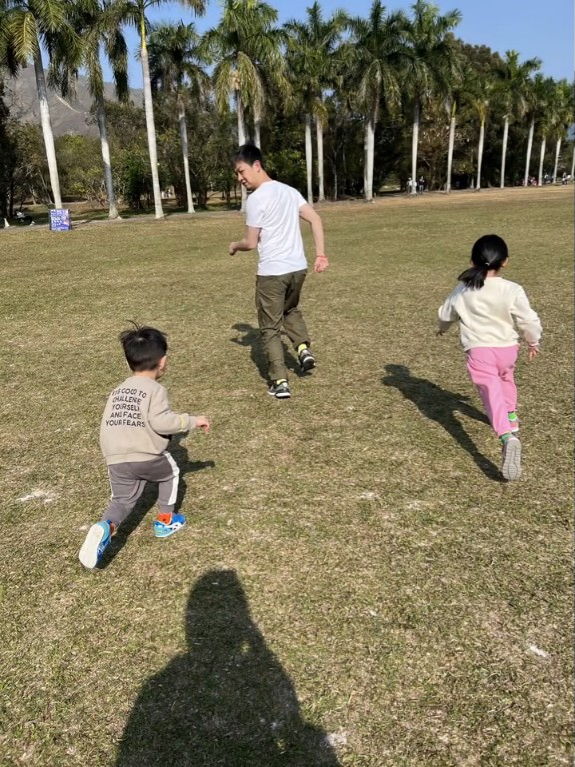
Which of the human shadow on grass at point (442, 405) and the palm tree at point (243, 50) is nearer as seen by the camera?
the human shadow on grass at point (442, 405)

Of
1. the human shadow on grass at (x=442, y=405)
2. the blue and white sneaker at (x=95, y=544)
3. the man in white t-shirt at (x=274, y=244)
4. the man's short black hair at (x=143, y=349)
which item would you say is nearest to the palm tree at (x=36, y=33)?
the man in white t-shirt at (x=274, y=244)

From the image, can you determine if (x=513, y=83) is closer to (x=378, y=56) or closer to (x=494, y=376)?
(x=378, y=56)

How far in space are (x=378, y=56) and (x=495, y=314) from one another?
119 ft

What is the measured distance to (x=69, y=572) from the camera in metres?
2.72

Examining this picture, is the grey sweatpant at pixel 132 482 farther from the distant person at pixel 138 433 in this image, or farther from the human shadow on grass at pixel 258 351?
the human shadow on grass at pixel 258 351

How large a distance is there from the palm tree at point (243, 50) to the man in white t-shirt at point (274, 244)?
25.9 meters

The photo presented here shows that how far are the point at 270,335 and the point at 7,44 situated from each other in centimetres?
2386

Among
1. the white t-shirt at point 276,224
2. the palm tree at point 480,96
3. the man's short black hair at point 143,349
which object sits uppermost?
the palm tree at point 480,96

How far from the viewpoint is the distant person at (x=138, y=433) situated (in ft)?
9.14

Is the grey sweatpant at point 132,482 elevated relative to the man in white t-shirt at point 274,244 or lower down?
lower down

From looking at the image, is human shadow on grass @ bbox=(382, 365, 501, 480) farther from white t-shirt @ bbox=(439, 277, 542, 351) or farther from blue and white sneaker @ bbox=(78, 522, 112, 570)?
blue and white sneaker @ bbox=(78, 522, 112, 570)

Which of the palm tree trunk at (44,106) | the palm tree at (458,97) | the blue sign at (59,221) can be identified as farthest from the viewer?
the palm tree at (458,97)

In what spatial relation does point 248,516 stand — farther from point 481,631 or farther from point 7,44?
point 7,44

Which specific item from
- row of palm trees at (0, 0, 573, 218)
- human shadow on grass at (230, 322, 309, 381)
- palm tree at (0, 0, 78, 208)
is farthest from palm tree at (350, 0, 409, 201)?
human shadow on grass at (230, 322, 309, 381)
